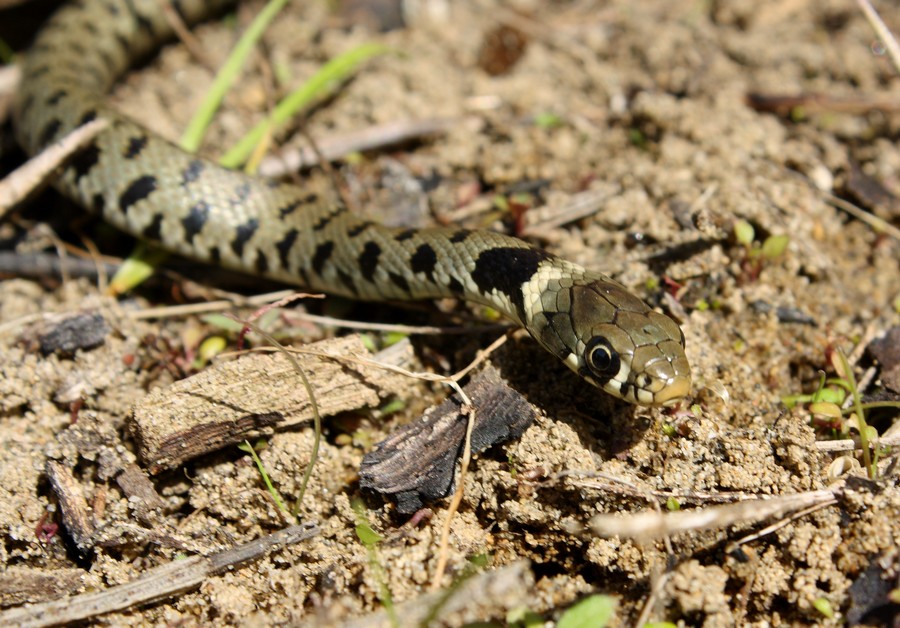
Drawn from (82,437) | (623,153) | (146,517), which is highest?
(623,153)

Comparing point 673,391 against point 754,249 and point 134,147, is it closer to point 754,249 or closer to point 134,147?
point 754,249

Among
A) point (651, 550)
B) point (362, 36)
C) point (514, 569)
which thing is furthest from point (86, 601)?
point (362, 36)

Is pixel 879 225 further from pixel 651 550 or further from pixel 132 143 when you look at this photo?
pixel 132 143

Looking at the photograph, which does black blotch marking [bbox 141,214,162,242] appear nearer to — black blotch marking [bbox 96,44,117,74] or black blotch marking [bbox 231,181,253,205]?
black blotch marking [bbox 231,181,253,205]

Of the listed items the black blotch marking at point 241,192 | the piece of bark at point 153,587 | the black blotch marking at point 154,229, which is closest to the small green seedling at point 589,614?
the piece of bark at point 153,587

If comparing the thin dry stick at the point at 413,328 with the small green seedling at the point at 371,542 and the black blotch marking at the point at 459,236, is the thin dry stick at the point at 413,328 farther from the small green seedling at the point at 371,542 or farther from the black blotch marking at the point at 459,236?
the small green seedling at the point at 371,542

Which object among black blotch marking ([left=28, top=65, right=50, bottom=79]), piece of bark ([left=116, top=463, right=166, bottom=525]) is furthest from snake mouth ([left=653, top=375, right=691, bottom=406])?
black blotch marking ([left=28, top=65, right=50, bottom=79])
